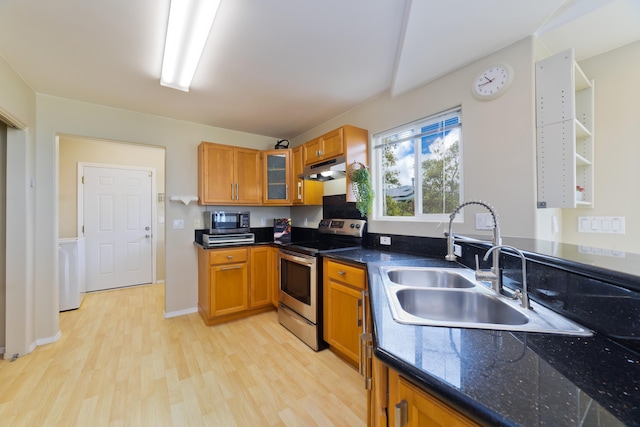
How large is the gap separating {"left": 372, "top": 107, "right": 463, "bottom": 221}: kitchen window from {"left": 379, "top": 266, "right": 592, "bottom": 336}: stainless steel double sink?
707mm

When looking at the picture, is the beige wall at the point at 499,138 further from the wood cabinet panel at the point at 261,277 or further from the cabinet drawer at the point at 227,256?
the cabinet drawer at the point at 227,256

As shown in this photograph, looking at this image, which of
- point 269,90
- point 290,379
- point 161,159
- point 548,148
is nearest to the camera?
point 548,148

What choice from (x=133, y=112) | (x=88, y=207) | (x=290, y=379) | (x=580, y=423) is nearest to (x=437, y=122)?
(x=580, y=423)

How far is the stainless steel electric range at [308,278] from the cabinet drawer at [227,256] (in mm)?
458

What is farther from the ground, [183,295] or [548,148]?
[548,148]

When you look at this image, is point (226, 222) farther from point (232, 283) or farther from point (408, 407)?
point (408, 407)

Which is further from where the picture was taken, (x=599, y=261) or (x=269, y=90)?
(x=269, y=90)

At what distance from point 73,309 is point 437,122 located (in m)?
4.75

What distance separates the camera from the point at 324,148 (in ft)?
8.99

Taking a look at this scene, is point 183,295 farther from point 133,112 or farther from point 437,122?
point 437,122

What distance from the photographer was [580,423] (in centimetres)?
43

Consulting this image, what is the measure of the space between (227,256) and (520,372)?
9.03ft

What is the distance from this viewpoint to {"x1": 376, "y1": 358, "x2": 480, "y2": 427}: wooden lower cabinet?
565 mm

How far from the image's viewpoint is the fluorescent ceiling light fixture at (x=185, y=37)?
1.38 m
